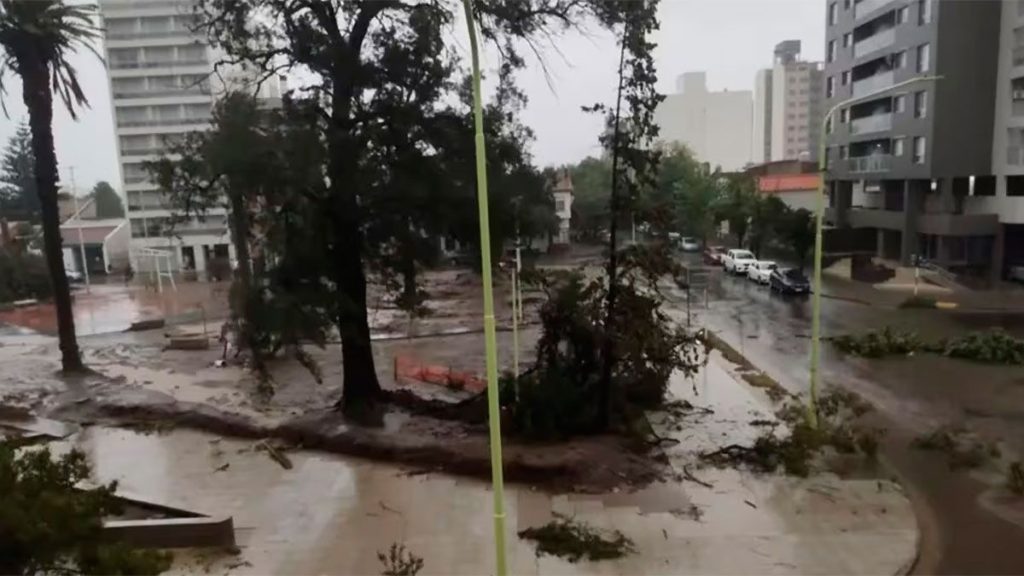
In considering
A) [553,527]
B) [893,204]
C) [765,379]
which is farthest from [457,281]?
[893,204]

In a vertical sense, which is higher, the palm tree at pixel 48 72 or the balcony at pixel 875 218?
the palm tree at pixel 48 72

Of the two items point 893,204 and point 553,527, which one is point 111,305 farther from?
point 893,204

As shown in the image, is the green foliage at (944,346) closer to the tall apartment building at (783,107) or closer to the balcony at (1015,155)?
the balcony at (1015,155)

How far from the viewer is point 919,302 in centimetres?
2456

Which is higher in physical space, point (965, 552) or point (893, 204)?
point (893, 204)

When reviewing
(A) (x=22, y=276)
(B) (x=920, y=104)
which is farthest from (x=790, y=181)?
(A) (x=22, y=276)

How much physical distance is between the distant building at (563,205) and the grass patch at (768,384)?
543 cm

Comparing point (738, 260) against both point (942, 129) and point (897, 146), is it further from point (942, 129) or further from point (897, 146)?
point (942, 129)

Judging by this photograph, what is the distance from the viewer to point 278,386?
1641cm

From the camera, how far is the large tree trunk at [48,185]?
16.1 m

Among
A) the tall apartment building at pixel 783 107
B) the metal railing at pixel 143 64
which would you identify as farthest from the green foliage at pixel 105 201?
the tall apartment building at pixel 783 107

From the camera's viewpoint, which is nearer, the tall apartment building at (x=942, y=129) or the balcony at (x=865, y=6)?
the tall apartment building at (x=942, y=129)

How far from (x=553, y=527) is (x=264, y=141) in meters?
6.85

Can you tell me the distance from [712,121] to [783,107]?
8830 millimetres
